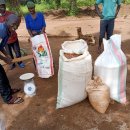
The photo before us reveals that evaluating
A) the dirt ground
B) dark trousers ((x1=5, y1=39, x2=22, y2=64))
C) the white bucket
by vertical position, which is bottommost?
the dirt ground

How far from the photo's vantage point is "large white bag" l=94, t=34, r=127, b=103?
406cm

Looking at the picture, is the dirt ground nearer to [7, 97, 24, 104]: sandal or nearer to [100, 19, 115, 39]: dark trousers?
[7, 97, 24, 104]: sandal

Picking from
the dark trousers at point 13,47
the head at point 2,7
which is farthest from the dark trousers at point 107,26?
the head at point 2,7

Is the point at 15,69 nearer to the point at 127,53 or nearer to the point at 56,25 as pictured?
the point at 127,53

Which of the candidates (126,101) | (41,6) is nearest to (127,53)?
(126,101)

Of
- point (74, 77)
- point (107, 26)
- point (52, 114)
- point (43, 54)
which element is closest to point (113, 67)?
point (74, 77)

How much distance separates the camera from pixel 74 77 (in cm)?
398

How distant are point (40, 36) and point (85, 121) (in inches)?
69.5

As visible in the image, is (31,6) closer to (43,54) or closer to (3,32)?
(43,54)

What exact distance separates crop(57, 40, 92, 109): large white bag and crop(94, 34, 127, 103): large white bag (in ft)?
0.67

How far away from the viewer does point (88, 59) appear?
397cm

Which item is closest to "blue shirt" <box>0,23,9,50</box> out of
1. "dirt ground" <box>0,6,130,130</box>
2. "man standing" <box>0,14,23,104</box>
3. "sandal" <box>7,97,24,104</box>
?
"man standing" <box>0,14,23,104</box>

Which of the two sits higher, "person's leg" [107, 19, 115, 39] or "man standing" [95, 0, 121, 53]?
"man standing" [95, 0, 121, 53]

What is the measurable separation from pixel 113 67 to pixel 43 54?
1408 millimetres
